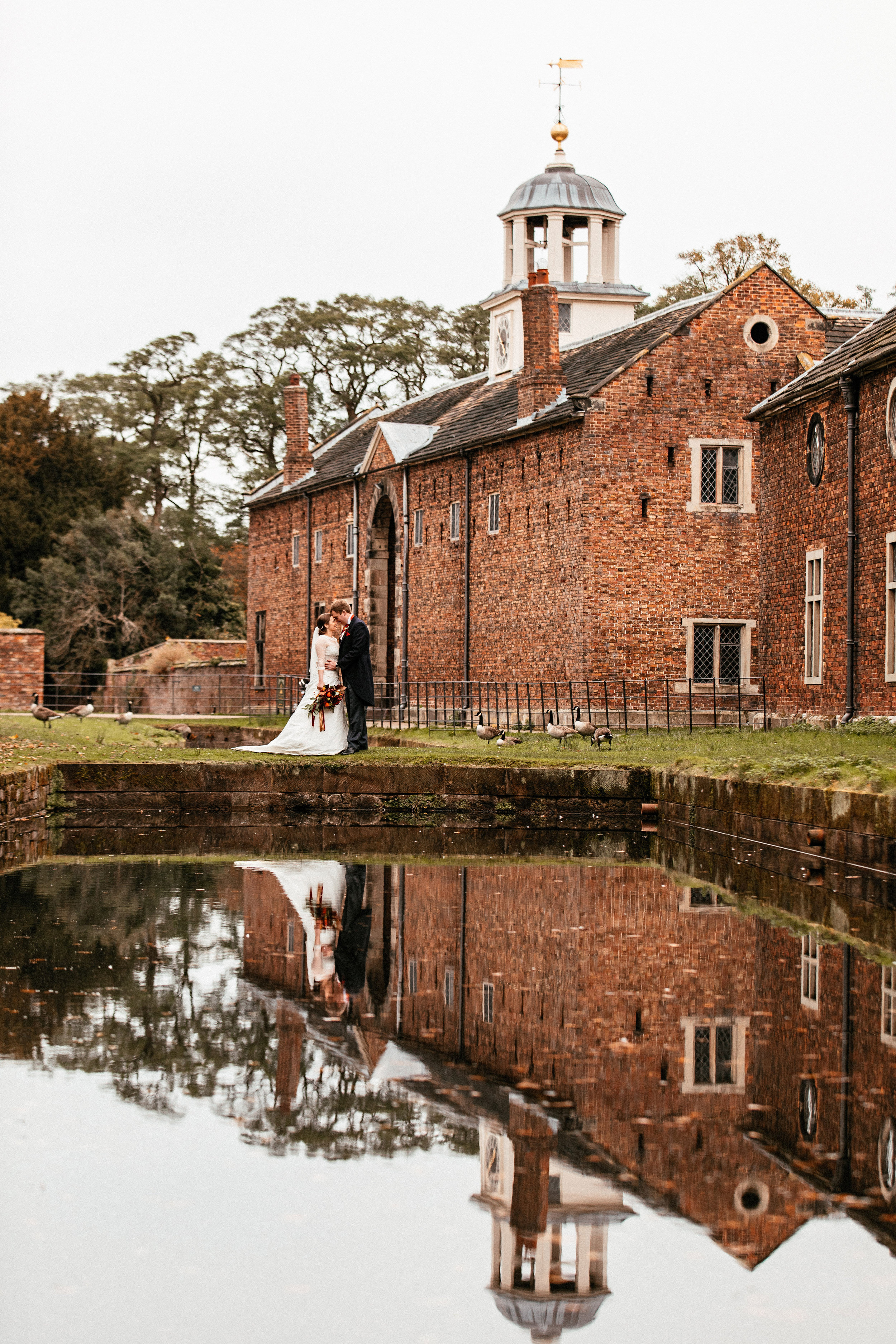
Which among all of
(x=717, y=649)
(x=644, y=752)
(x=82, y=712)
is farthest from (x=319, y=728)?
(x=717, y=649)

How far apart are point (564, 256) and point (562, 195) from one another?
146 centimetres

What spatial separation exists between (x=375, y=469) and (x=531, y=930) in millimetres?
31695

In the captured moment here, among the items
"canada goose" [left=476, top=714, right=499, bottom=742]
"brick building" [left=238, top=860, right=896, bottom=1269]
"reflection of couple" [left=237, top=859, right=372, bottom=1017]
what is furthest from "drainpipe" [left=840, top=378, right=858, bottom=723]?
"brick building" [left=238, top=860, right=896, bottom=1269]

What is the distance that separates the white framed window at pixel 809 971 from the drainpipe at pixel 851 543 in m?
12.8

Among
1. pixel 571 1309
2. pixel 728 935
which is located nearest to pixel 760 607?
pixel 728 935

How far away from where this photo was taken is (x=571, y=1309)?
3.88 metres

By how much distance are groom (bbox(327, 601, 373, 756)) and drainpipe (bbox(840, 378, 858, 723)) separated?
6.77m

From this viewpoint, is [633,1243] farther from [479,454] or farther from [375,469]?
[375,469]

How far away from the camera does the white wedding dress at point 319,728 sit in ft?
61.3

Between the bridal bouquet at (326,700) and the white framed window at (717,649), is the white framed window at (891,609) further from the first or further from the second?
the white framed window at (717,649)

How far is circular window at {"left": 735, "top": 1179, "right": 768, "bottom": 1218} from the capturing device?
440cm

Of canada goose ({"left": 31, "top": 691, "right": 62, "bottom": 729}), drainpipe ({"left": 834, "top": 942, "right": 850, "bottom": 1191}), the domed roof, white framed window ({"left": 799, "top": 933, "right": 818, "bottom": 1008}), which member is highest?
the domed roof

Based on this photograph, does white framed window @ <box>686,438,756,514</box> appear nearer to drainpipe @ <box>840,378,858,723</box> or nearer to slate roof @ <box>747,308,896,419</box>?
slate roof @ <box>747,308,896,419</box>


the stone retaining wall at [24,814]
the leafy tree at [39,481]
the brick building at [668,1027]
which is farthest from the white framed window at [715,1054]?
the leafy tree at [39,481]
